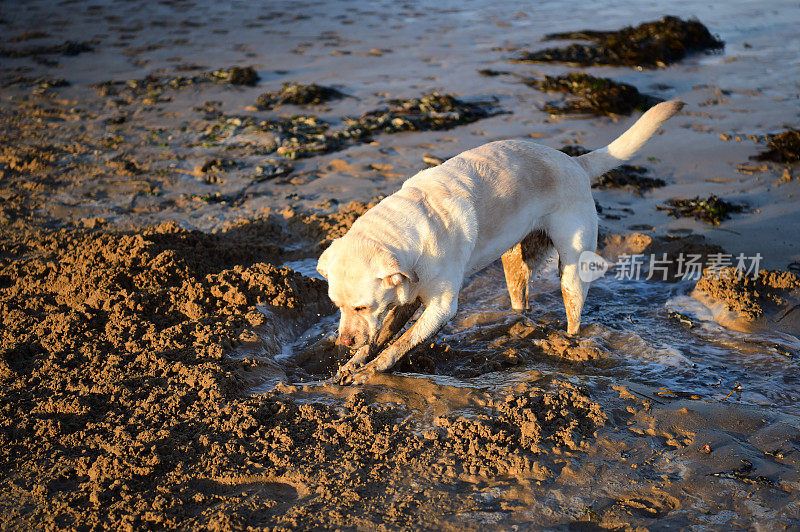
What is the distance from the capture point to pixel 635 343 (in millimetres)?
6289

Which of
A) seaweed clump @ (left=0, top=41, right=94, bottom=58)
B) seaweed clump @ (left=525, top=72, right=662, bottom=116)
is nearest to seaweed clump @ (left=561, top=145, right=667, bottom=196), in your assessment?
seaweed clump @ (left=525, top=72, right=662, bottom=116)

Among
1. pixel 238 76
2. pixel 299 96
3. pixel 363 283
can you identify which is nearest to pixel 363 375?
pixel 363 283

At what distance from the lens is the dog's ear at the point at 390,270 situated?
456 centimetres

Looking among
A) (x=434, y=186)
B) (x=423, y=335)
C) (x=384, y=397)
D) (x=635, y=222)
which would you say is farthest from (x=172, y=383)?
(x=635, y=222)

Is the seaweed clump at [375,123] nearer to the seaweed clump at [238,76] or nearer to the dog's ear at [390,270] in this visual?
the seaweed clump at [238,76]

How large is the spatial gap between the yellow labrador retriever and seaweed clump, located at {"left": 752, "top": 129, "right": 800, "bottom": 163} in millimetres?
4706

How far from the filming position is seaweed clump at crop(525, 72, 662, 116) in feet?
38.7

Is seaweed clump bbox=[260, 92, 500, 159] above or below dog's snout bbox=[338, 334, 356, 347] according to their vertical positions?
above

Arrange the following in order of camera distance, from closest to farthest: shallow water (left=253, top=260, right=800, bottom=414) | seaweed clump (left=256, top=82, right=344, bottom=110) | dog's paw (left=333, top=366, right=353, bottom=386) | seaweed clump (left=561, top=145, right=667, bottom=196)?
dog's paw (left=333, top=366, right=353, bottom=386)
shallow water (left=253, top=260, right=800, bottom=414)
seaweed clump (left=561, top=145, right=667, bottom=196)
seaweed clump (left=256, top=82, right=344, bottom=110)

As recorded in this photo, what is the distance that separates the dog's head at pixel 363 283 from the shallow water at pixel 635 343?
647 millimetres

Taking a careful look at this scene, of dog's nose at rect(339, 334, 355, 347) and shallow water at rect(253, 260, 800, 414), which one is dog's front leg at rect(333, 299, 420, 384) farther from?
dog's nose at rect(339, 334, 355, 347)

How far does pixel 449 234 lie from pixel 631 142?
7.36 feet

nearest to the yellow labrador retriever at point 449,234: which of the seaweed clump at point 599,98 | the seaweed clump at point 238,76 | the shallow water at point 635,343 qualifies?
the shallow water at point 635,343

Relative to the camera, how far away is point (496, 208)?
17.6ft
